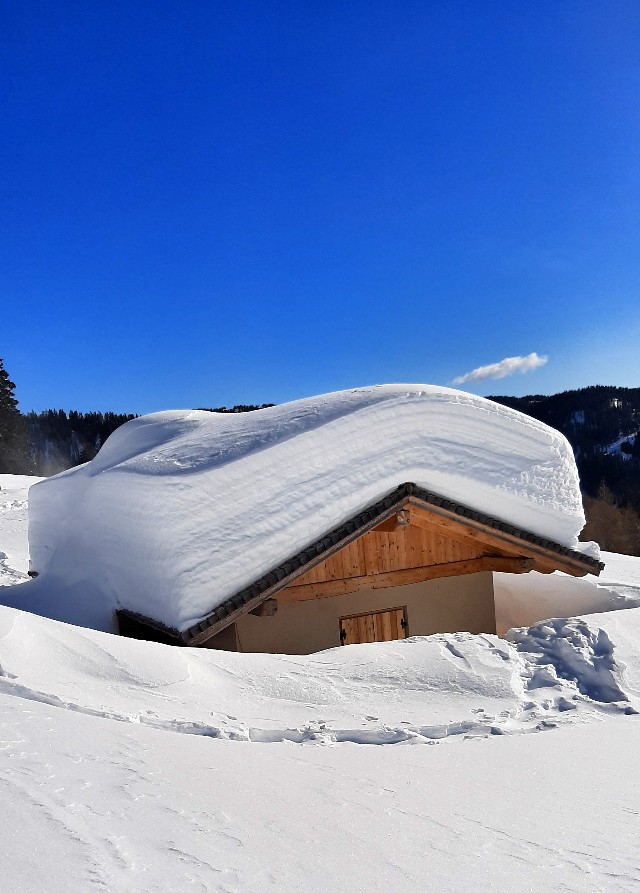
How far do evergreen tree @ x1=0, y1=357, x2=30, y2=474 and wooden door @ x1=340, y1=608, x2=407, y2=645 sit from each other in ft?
134

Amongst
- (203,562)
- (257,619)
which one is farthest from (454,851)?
(257,619)

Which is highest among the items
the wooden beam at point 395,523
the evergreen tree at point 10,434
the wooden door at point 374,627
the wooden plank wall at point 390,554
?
the evergreen tree at point 10,434

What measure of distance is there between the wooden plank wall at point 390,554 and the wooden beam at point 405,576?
0.05 m

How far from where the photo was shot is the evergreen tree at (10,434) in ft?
147

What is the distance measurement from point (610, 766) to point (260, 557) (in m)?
4.44

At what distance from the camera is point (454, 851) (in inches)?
101

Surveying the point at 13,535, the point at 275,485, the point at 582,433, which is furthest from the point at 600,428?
the point at 275,485

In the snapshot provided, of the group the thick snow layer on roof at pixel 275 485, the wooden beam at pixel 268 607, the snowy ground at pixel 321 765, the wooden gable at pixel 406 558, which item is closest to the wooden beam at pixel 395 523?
the wooden gable at pixel 406 558

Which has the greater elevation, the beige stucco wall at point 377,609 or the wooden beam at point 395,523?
the wooden beam at point 395,523

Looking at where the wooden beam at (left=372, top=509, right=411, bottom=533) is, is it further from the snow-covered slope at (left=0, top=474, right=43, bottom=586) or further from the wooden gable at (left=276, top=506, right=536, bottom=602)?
the snow-covered slope at (left=0, top=474, right=43, bottom=586)

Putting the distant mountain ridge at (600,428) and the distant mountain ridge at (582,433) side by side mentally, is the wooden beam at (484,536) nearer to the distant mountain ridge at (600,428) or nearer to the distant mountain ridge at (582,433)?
the distant mountain ridge at (582,433)

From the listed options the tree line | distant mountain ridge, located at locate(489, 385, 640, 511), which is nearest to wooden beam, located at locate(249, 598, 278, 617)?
the tree line

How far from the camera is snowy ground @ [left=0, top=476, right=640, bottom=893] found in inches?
89.4

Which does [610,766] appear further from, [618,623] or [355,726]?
[618,623]
